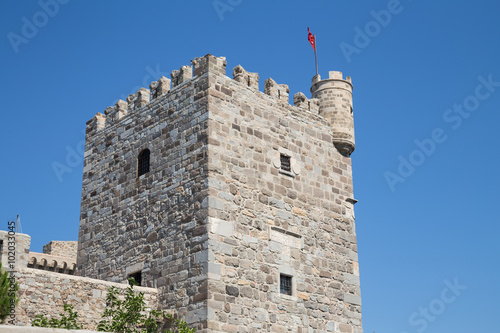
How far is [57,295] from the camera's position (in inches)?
598

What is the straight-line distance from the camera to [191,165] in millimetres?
16812

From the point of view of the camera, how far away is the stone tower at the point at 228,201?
16078 mm

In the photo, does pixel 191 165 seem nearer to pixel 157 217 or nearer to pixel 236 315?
pixel 157 217

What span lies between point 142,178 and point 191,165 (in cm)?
199

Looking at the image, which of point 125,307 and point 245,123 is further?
point 245,123

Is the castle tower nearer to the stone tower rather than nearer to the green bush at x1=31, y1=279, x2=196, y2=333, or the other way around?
the stone tower

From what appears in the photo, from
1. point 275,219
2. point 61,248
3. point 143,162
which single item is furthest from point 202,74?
point 61,248

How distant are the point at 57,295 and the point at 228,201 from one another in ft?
14.2

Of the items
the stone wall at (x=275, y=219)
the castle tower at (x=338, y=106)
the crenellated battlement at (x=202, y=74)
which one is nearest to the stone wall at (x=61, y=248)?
the crenellated battlement at (x=202, y=74)

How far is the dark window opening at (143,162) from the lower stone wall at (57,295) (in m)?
3.49

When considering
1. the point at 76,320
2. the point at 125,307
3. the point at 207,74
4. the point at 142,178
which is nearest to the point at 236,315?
the point at 125,307

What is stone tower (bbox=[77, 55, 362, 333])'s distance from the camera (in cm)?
1608

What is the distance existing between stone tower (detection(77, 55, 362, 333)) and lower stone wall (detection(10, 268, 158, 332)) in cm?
157

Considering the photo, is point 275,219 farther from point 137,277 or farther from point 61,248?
point 61,248
